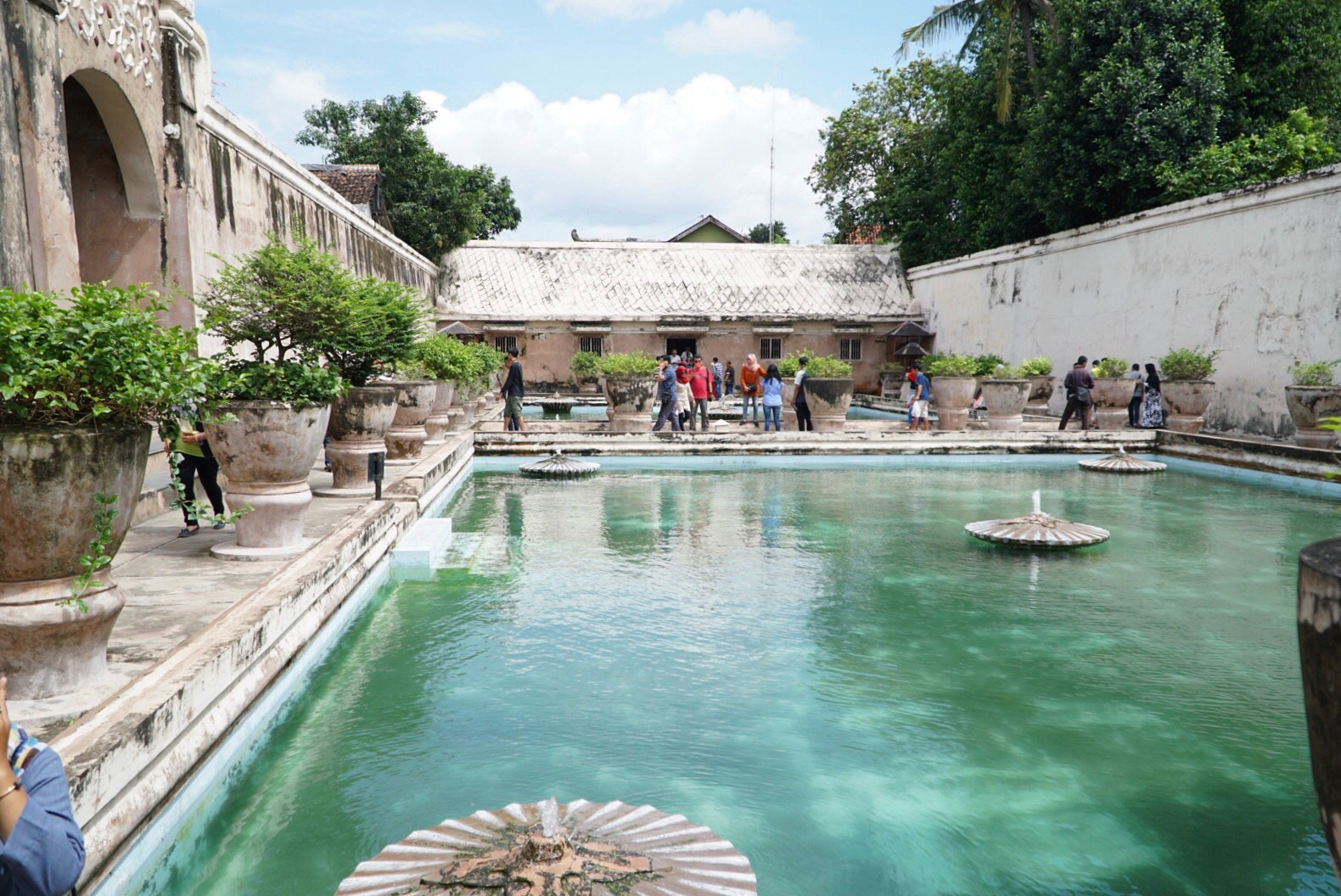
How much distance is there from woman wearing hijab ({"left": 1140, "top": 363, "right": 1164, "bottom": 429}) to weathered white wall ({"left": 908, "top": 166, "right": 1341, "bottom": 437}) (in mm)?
900

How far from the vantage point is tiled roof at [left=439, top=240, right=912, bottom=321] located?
25.8m

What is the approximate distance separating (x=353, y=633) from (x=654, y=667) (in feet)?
5.63

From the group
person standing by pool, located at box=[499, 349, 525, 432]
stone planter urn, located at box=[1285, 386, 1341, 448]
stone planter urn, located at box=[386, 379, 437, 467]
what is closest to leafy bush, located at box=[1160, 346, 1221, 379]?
stone planter urn, located at box=[1285, 386, 1341, 448]

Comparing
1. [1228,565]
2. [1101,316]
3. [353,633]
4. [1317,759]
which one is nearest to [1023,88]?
[1101,316]

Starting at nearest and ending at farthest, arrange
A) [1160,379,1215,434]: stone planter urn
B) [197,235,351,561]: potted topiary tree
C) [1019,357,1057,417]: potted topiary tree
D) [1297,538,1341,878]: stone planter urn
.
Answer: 1. [1297,538,1341,878]: stone planter urn
2. [197,235,351,561]: potted topiary tree
3. [1160,379,1215,434]: stone planter urn
4. [1019,357,1057,417]: potted topiary tree

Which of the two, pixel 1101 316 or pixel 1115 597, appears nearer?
pixel 1115 597

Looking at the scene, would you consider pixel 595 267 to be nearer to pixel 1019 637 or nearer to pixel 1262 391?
pixel 1262 391

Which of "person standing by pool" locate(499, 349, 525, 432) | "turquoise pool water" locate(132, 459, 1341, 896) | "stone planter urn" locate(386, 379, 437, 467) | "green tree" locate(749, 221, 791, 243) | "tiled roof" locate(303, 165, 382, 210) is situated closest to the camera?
"turquoise pool water" locate(132, 459, 1341, 896)

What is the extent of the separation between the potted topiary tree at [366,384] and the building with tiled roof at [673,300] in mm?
17975

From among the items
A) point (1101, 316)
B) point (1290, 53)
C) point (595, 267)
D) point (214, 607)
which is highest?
point (1290, 53)

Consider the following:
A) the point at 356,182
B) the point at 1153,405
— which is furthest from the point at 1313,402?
the point at 356,182

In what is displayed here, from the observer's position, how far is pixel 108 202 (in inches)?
306

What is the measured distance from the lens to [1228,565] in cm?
649

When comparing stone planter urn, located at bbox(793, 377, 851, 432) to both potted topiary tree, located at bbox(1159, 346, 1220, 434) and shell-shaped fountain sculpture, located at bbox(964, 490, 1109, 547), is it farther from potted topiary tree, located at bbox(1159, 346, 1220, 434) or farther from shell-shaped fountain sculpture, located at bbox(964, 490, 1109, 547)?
shell-shaped fountain sculpture, located at bbox(964, 490, 1109, 547)
